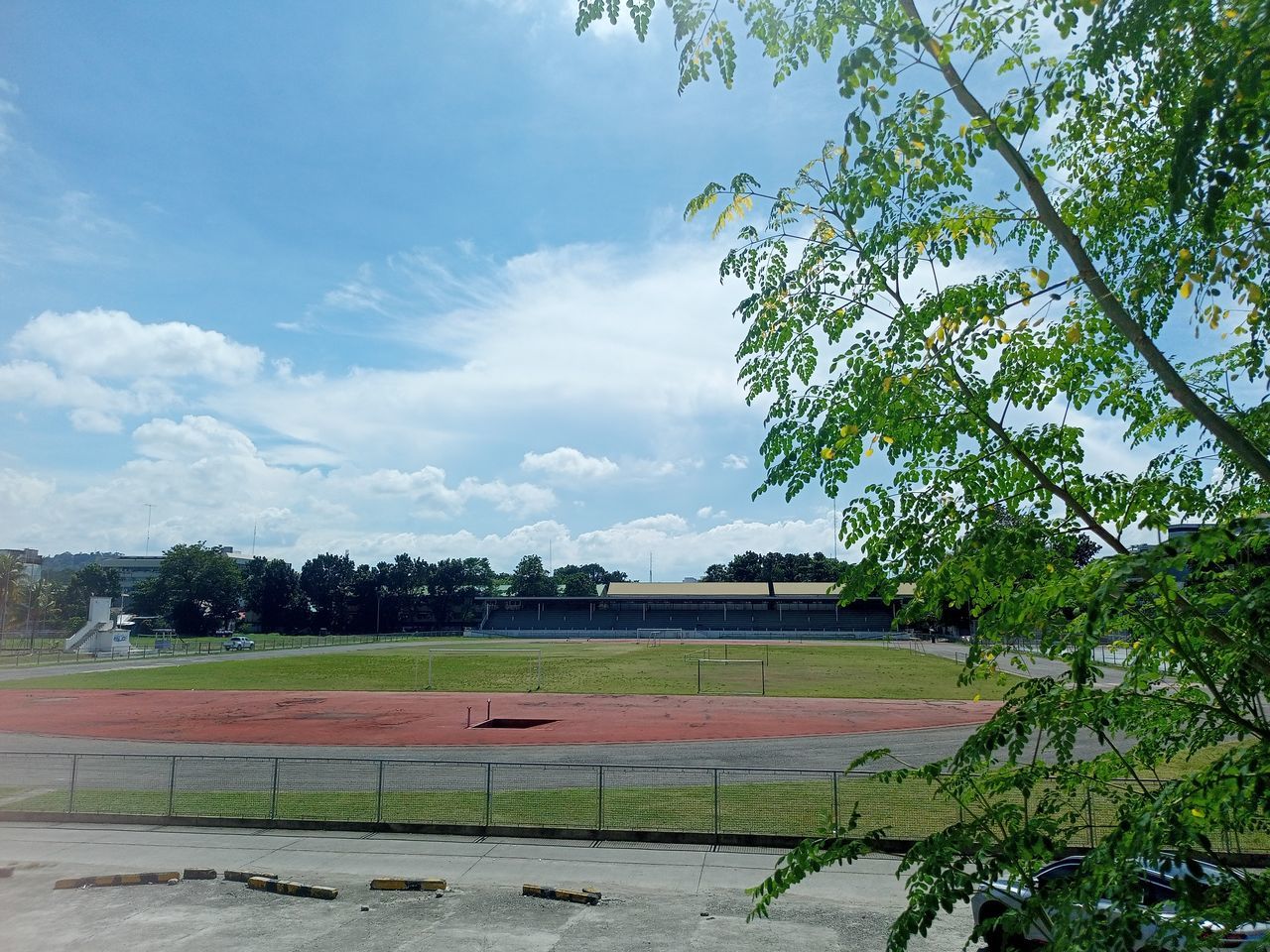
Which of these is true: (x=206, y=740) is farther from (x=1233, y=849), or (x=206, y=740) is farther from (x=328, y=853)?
(x=1233, y=849)

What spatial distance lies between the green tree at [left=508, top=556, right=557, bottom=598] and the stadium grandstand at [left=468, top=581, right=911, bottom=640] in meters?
34.6

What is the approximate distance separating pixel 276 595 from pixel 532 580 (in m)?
53.9

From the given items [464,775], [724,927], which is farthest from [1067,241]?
[464,775]

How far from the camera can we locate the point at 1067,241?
4816 millimetres

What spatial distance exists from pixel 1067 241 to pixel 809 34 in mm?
1962

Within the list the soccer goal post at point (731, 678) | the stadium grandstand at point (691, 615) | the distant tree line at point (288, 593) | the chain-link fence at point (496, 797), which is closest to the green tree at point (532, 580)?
the distant tree line at point (288, 593)

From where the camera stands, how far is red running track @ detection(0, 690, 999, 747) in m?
37.0

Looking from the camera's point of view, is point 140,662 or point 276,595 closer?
point 140,662

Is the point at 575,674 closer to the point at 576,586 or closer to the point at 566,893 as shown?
the point at 566,893

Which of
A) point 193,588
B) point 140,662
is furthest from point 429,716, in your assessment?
point 193,588

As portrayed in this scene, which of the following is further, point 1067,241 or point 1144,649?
point 1144,649

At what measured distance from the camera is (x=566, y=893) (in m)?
16.2

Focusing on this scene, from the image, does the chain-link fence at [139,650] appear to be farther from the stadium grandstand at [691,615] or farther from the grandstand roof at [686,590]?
the grandstand roof at [686,590]

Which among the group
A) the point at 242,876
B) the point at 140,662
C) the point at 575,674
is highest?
the point at 242,876
